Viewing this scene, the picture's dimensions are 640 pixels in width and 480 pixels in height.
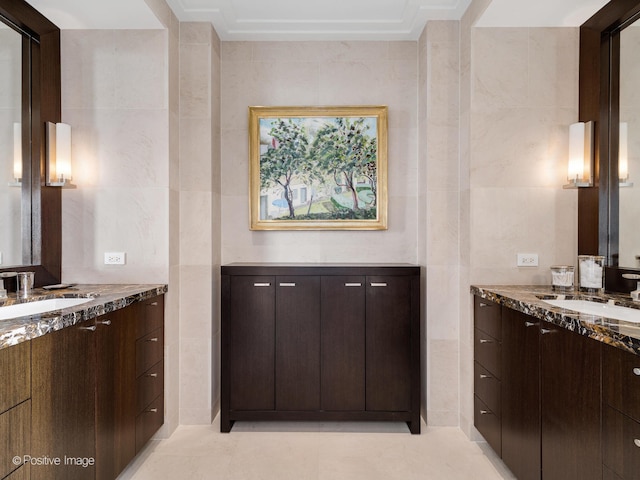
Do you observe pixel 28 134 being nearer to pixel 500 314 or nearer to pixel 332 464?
pixel 332 464

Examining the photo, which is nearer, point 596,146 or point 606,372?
point 606,372

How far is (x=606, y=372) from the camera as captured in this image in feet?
4.58

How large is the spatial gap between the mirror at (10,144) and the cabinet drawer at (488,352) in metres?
2.69

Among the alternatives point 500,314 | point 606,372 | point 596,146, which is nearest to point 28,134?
point 500,314

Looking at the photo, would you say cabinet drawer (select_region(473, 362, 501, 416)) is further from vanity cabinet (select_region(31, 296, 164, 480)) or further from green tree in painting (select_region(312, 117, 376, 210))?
vanity cabinet (select_region(31, 296, 164, 480))

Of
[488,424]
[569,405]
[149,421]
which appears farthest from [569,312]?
[149,421]

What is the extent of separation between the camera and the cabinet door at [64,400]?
143 centimetres

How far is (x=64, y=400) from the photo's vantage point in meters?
1.58

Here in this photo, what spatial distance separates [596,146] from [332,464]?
7.82ft

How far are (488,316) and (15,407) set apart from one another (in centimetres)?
219

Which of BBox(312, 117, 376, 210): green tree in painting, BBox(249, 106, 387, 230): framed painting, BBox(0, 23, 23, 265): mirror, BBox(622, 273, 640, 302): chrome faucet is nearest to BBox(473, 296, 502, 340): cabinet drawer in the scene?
BBox(622, 273, 640, 302): chrome faucet

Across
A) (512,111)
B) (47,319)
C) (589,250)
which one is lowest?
(47,319)

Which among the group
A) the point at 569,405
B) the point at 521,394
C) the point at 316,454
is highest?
the point at 569,405

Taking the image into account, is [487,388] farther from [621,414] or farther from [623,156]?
[623,156]
